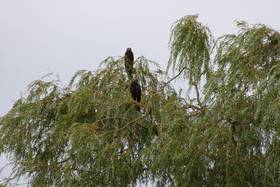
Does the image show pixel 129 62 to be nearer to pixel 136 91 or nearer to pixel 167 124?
pixel 136 91

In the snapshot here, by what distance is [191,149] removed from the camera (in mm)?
5637

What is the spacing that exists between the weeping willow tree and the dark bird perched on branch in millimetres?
67

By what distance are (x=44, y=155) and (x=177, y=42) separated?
1.75 meters

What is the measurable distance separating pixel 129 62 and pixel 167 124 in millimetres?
1544

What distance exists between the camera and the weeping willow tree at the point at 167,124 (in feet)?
A: 18.6

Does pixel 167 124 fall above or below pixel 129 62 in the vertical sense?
below

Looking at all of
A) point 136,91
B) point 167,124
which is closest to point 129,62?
point 136,91

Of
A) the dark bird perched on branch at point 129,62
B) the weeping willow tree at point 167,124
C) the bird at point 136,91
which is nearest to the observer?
the weeping willow tree at point 167,124

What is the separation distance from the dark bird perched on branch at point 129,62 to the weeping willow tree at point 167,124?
7 centimetres

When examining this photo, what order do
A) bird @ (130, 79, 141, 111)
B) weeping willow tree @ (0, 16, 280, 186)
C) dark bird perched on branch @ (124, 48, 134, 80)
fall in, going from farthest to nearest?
dark bird perched on branch @ (124, 48, 134, 80), bird @ (130, 79, 141, 111), weeping willow tree @ (0, 16, 280, 186)

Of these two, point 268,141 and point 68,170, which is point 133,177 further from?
point 268,141

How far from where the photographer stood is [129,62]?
7445 mm

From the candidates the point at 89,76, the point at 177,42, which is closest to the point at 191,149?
the point at 177,42

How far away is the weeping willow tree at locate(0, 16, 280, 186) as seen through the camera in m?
5.66
